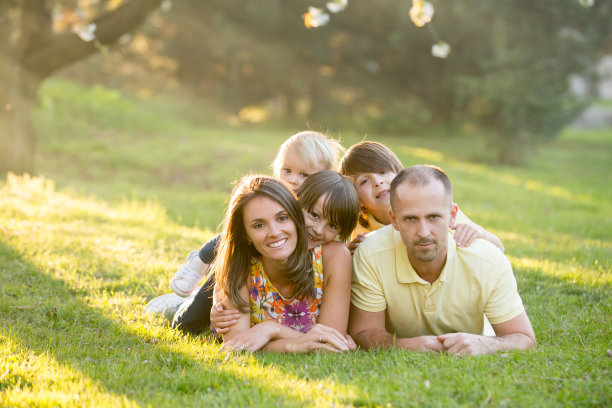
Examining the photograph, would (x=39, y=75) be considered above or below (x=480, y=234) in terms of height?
above

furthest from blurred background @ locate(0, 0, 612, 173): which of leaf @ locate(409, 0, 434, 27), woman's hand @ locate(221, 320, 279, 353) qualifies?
woman's hand @ locate(221, 320, 279, 353)

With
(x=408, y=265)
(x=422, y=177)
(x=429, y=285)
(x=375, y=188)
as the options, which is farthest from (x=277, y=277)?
(x=422, y=177)

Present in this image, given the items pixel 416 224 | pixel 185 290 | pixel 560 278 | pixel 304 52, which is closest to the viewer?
pixel 416 224

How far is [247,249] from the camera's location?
4238 millimetres

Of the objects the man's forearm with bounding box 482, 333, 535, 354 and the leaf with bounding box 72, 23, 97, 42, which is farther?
the leaf with bounding box 72, 23, 97, 42

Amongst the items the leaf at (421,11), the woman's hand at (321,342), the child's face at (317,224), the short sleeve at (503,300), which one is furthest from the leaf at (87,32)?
the short sleeve at (503,300)

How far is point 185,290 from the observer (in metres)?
5.03

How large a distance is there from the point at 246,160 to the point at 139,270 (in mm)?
9607

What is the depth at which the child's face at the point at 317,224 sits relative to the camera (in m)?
4.25

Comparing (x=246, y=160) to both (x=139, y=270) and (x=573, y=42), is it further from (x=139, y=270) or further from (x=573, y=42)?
(x=573, y=42)

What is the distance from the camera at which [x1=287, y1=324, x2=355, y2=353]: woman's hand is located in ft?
12.9

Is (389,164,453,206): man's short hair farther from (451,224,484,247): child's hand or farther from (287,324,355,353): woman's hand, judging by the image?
(287,324,355,353): woman's hand

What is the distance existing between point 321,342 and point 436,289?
0.87m

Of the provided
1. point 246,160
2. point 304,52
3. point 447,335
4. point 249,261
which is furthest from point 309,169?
point 304,52
